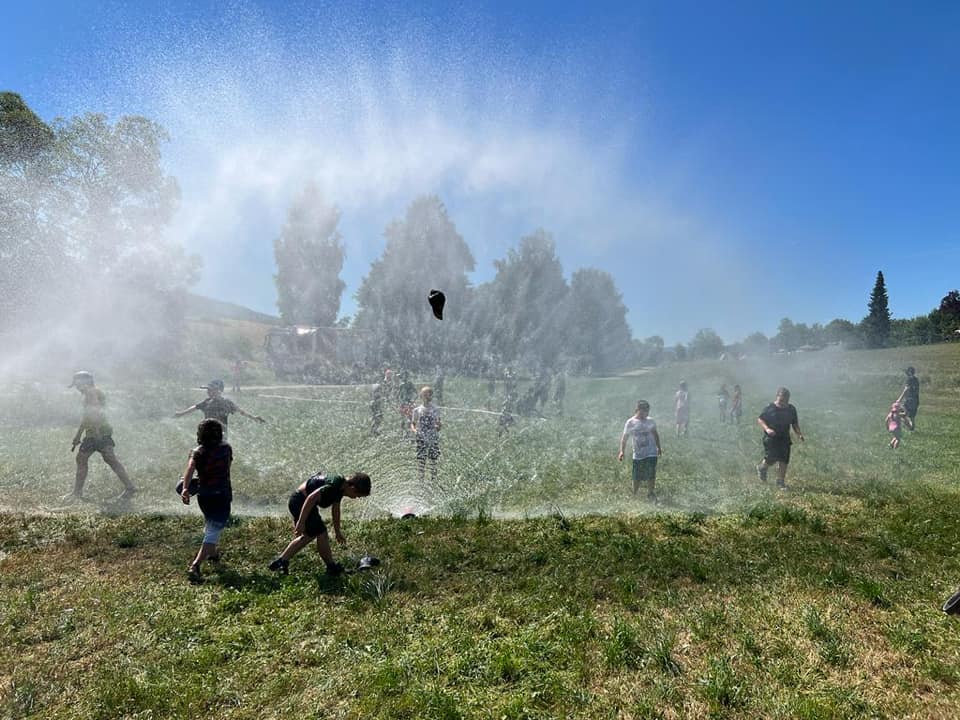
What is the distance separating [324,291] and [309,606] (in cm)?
1063

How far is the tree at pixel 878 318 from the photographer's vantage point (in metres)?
73.3

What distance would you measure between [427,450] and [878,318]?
311 feet

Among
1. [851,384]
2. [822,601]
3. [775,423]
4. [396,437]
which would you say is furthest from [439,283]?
[851,384]

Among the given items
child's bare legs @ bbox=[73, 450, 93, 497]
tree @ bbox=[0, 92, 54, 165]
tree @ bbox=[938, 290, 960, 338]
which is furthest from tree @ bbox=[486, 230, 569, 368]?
tree @ bbox=[938, 290, 960, 338]

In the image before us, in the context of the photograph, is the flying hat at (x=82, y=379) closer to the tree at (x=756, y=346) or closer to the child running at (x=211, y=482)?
the child running at (x=211, y=482)

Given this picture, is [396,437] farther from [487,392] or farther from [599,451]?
[487,392]

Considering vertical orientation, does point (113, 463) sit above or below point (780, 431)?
above

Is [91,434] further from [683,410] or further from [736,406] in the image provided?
[736,406]

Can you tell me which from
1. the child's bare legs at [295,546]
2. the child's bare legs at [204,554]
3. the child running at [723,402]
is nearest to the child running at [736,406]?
the child running at [723,402]

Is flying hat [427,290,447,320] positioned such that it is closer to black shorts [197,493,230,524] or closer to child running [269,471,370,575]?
child running [269,471,370,575]

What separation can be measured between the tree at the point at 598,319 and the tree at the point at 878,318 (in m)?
75.3

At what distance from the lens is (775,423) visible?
12242 millimetres

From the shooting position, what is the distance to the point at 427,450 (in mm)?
11953

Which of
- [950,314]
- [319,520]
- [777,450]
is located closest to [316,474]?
[319,520]
